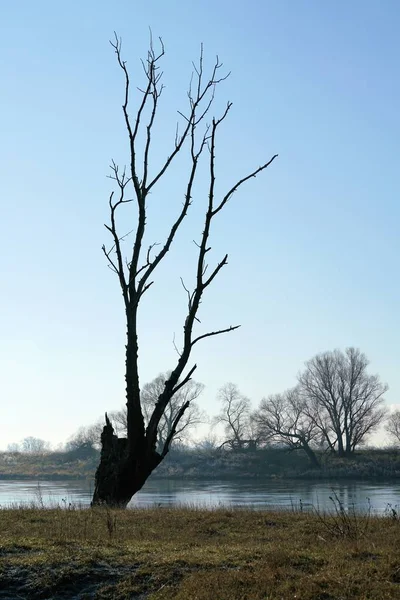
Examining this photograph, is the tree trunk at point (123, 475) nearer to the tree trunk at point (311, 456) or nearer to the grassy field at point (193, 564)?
the grassy field at point (193, 564)

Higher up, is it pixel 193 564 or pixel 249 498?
pixel 249 498

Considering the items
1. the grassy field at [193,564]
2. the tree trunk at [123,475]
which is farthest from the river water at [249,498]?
the grassy field at [193,564]

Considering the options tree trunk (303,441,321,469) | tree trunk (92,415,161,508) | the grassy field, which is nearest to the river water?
tree trunk (92,415,161,508)

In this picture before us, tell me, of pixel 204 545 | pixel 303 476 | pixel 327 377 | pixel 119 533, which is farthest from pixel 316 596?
pixel 327 377

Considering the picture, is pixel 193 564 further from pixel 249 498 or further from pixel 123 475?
pixel 249 498

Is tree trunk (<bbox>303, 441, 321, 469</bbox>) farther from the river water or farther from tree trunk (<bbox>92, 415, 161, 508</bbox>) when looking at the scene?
tree trunk (<bbox>92, 415, 161, 508</bbox>)

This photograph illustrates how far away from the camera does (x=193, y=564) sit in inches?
297

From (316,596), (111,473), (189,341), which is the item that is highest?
(189,341)

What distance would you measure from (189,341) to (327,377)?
6349cm

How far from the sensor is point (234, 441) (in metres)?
79.9

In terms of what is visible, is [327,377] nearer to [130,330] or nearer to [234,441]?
[234,441]

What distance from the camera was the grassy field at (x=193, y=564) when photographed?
660 centimetres

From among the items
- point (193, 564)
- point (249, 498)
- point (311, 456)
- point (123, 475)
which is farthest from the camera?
point (311, 456)

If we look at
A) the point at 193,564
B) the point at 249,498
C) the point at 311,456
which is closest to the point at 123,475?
the point at 193,564
